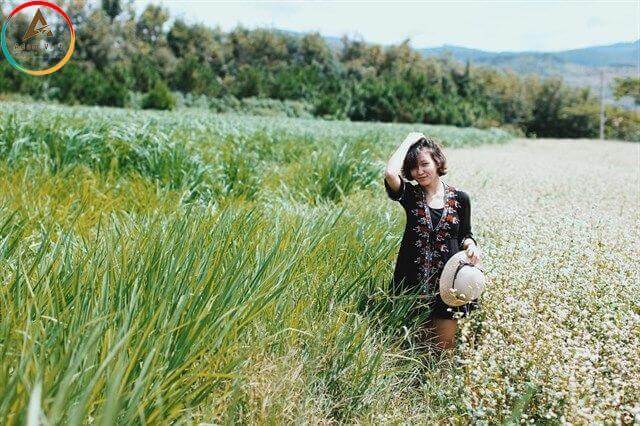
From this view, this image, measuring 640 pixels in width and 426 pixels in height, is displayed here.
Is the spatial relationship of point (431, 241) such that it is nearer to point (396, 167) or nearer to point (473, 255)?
point (473, 255)

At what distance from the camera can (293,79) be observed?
142 feet

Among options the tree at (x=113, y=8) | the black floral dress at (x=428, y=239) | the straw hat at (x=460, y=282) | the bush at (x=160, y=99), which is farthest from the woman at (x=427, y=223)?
the tree at (x=113, y=8)

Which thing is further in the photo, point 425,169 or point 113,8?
point 113,8

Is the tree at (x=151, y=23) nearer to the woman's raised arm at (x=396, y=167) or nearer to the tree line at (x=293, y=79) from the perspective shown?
the tree line at (x=293, y=79)

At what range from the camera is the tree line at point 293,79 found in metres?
36.2

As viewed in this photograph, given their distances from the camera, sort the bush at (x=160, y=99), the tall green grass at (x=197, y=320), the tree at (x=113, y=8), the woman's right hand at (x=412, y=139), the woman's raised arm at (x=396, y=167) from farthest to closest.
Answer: the tree at (x=113, y=8) < the bush at (x=160, y=99) < the woman's right hand at (x=412, y=139) < the woman's raised arm at (x=396, y=167) < the tall green grass at (x=197, y=320)

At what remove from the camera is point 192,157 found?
6.73 m

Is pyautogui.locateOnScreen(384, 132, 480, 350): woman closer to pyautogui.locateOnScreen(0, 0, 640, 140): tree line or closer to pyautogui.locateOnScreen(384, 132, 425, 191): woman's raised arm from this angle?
pyautogui.locateOnScreen(384, 132, 425, 191): woman's raised arm

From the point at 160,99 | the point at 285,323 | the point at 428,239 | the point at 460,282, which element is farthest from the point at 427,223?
the point at 160,99

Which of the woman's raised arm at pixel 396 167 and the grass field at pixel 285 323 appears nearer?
the grass field at pixel 285 323

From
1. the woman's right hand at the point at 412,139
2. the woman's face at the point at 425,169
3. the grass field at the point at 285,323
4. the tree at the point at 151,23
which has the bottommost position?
the grass field at the point at 285,323

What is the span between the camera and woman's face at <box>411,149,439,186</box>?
331cm

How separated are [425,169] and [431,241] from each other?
1.29 ft

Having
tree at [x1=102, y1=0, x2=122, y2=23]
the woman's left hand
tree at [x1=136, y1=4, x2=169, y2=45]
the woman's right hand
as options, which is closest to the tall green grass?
the woman's left hand
